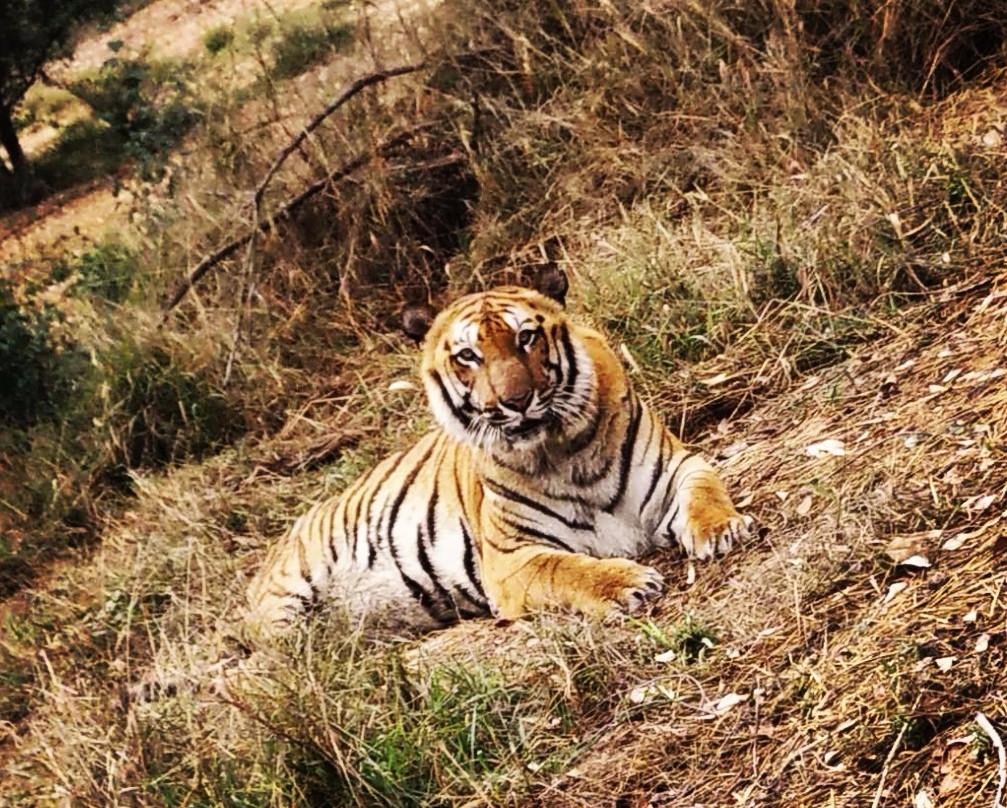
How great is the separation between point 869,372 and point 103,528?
13.0ft

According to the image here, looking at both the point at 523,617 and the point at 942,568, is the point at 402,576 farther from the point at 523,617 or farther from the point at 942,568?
the point at 942,568

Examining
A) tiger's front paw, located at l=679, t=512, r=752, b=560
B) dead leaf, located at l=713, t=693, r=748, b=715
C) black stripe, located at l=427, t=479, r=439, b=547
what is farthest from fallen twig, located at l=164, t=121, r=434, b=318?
dead leaf, located at l=713, t=693, r=748, b=715

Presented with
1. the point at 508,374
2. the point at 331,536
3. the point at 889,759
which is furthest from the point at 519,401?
the point at 889,759

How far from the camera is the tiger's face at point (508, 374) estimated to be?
12.8ft

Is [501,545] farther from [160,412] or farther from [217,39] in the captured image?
[217,39]

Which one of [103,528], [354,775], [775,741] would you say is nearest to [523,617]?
[354,775]

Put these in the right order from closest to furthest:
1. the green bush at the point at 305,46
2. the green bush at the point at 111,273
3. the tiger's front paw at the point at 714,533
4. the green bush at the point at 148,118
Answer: the tiger's front paw at the point at 714,533, the green bush at the point at 111,273, the green bush at the point at 148,118, the green bush at the point at 305,46

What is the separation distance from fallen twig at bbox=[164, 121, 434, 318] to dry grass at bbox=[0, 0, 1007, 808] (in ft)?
0.31

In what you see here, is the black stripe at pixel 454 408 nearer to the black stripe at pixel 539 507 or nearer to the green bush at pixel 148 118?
the black stripe at pixel 539 507

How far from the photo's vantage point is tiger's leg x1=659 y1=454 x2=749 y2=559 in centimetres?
381

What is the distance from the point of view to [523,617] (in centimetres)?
399

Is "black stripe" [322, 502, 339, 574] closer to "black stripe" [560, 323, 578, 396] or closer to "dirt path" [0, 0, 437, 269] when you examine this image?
"black stripe" [560, 323, 578, 396]

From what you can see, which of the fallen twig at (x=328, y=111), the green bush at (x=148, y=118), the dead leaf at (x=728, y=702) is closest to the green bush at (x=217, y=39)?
the green bush at (x=148, y=118)

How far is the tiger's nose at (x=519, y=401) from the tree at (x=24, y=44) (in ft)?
42.5
